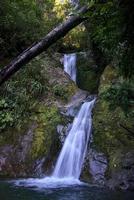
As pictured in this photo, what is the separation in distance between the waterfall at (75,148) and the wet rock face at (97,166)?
395 millimetres

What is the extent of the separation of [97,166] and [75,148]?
3.92ft

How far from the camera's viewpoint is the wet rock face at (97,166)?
11.4 m

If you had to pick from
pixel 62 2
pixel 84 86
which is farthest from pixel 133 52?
pixel 62 2

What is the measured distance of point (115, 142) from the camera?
40.0 ft

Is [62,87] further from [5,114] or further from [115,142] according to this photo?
[115,142]

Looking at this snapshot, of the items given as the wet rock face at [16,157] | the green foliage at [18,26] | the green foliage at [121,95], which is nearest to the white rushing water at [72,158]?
the wet rock face at [16,157]

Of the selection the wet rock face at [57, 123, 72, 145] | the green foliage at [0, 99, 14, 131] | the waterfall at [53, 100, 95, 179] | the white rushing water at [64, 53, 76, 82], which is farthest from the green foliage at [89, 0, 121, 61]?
the white rushing water at [64, 53, 76, 82]

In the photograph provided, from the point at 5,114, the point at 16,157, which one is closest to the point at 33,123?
the point at 5,114

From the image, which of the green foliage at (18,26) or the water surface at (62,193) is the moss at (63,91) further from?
the water surface at (62,193)

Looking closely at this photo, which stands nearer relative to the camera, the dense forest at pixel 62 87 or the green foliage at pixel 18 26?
the dense forest at pixel 62 87

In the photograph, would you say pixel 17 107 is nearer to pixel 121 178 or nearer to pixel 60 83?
pixel 60 83

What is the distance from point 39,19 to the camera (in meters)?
21.1

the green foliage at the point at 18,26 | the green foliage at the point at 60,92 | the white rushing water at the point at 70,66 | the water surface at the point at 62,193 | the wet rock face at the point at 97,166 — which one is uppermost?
the green foliage at the point at 18,26

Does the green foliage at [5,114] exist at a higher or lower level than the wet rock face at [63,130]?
higher
